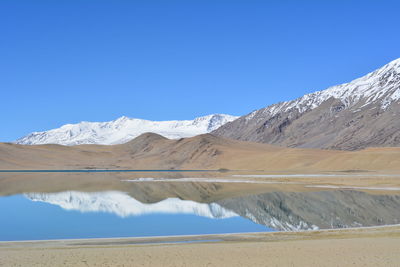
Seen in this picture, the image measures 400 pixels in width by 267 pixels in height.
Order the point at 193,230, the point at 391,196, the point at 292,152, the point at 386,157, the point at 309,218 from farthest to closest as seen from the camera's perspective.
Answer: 1. the point at 292,152
2. the point at 386,157
3. the point at 391,196
4. the point at 309,218
5. the point at 193,230

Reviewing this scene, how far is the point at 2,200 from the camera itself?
51.7 m

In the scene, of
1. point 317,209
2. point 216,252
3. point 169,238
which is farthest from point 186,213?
point 216,252

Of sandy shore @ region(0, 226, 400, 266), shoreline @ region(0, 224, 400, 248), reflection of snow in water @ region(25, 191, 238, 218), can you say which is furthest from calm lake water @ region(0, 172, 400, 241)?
sandy shore @ region(0, 226, 400, 266)

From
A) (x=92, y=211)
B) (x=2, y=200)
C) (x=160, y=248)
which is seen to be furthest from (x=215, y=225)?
(x=2, y=200)

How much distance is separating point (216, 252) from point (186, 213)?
2051cm

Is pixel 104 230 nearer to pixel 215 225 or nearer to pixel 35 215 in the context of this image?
pixel 215 225

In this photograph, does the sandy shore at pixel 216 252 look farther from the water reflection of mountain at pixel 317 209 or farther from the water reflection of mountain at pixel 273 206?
the water reflection of mountain at pixel 273 206

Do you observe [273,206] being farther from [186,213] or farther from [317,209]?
[186,213]

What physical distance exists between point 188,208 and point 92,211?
8880 millimetres

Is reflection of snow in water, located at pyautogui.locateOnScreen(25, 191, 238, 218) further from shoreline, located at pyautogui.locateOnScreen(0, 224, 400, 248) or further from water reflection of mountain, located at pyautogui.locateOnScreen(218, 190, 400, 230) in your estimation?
shoreline, located at pyautogui.locateOnScreen(0, 224, 400, 248)

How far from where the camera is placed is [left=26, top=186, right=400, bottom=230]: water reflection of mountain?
3494 cm

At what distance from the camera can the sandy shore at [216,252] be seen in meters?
18.1

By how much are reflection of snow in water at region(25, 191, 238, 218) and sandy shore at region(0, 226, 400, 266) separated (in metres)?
14.0

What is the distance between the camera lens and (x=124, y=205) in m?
46.8
